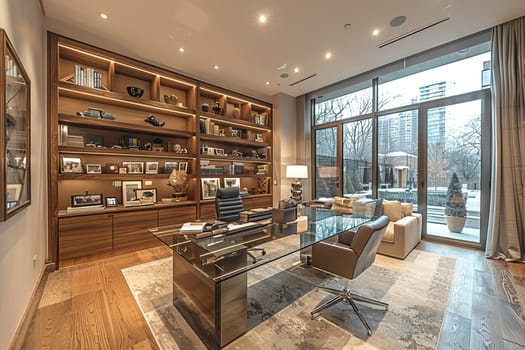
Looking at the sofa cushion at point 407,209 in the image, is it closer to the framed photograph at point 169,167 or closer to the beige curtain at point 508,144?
the beige curtain at point 508,144

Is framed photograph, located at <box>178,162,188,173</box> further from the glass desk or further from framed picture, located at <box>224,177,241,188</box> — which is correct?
the glass desk

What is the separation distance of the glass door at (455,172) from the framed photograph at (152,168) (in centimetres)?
497

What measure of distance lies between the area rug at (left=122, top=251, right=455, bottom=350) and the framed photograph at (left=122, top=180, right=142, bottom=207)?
114 centimetres

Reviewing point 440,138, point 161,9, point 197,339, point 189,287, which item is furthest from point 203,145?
point 440,138

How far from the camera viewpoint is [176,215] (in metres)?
3.97

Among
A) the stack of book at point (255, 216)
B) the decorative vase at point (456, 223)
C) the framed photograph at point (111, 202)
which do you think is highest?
the framed photograph at point (111, 202)

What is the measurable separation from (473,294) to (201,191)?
4.08 meters

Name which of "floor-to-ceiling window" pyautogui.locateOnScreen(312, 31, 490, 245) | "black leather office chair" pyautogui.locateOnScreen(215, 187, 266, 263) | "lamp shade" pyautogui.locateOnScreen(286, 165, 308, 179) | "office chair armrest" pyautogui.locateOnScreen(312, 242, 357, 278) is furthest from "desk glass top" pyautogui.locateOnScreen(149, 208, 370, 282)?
"lamp shade" pyautogui.locateOnScreen(286, 165, 308, 179)

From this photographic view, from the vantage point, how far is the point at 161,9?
2699 millimetres

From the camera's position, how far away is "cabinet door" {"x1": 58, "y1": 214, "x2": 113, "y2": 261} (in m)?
2.96

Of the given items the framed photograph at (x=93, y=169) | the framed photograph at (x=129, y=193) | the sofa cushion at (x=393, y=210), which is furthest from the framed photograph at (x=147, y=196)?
the sofa cushion at (x=393, y=210)

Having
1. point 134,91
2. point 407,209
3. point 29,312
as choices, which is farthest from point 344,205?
point 29,312

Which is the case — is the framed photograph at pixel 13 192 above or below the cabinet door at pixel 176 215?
above

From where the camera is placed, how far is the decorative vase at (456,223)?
3797 millimetres
